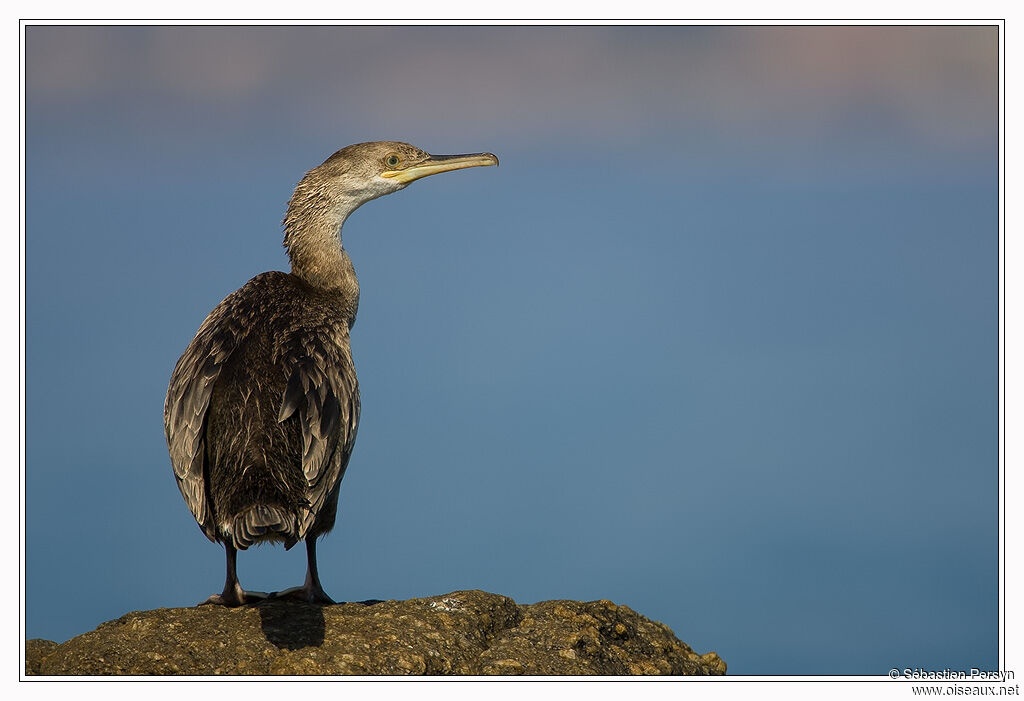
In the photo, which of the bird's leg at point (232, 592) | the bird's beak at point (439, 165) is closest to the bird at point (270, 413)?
the bird's leg at point (232, 592)

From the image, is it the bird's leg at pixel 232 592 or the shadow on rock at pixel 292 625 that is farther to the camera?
the bird's leg at pixel 232 592

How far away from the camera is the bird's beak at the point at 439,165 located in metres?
12.9

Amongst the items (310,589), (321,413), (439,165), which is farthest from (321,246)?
(310,589)

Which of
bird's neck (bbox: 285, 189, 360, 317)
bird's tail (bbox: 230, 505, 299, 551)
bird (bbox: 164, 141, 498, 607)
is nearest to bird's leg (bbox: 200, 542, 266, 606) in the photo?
bird (bbox: 164, 141, 498, 607)

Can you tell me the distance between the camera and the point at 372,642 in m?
9.29

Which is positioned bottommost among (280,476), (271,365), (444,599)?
(444,599)

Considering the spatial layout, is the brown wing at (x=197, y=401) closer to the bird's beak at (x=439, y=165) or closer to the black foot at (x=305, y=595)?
the black foot at (x=305, y=595)

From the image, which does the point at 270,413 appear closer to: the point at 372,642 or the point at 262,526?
the point at 262,526

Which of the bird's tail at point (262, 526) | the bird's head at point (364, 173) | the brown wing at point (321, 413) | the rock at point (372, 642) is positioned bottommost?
the rock at point (372, 642)

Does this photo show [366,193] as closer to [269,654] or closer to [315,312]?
[315,312]

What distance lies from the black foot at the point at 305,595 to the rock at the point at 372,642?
1.03ft
